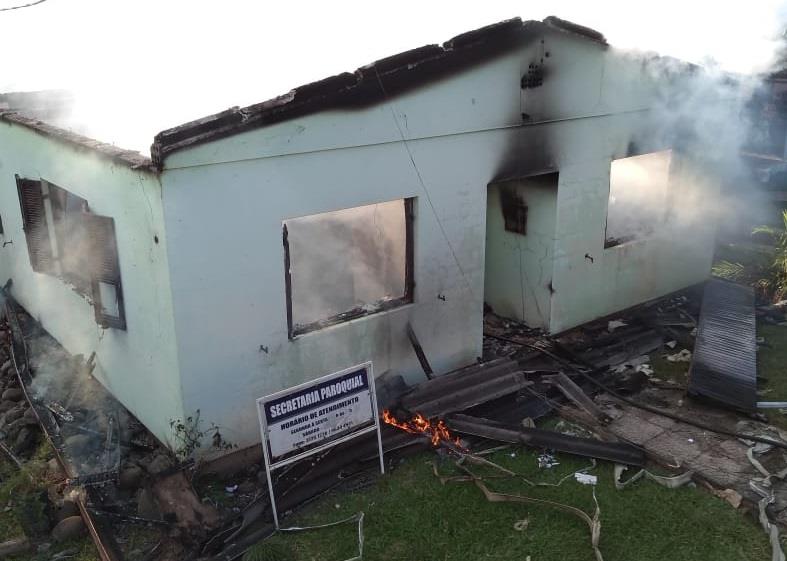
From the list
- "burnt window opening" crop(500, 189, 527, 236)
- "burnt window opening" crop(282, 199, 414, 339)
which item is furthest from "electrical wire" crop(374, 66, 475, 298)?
"burnt window opening" crop(500, 189, 527, 236)

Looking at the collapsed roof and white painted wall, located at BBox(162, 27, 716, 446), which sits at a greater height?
the collapsed roof

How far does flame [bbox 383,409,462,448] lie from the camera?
7.46 m

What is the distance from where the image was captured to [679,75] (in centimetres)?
1042

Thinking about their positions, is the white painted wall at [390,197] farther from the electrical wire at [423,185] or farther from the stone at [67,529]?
the stone at [67,529]

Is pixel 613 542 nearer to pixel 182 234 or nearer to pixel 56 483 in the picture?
pixel 182 234

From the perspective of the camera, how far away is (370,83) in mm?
A: 7246

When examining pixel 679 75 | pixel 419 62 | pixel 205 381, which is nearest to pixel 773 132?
pixel 679 75

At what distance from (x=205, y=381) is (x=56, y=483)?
75.2 inches

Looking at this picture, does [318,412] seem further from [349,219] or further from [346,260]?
[349,219]

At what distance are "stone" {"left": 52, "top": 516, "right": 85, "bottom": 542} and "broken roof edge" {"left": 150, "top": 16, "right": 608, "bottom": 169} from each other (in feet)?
11.0

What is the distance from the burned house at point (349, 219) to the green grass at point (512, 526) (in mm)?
1553

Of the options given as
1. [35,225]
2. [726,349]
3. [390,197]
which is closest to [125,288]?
[35,225]

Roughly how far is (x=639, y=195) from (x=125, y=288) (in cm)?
780

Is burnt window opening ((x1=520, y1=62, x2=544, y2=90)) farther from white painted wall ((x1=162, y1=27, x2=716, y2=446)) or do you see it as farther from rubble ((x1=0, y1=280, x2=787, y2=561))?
rubble ((x1=0, y1=280, x2=787, y2=561))
